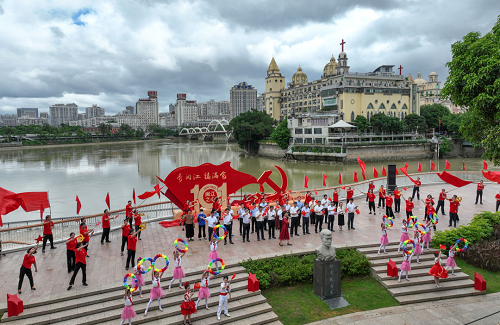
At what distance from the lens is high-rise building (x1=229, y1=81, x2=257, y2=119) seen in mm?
172625

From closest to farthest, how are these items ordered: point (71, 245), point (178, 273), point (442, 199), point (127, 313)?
point (127, 313) → point (178, 273) → point (71, 245) → point (442, 199)

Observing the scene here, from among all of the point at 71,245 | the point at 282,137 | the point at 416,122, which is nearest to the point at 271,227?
the point at 71,245

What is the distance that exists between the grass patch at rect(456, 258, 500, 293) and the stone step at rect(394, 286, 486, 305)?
480mm

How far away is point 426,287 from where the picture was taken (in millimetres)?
8719

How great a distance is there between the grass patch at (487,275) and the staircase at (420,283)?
1.22 ft

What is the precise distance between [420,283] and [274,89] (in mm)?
91421

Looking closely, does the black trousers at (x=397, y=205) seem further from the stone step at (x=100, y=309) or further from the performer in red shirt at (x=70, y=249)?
the performer in red shirt at (x=70, y=249)

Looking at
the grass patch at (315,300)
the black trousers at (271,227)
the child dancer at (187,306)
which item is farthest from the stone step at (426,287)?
the child dancer at (187,306)

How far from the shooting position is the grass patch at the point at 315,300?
24.9 feet

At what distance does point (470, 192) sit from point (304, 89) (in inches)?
2735

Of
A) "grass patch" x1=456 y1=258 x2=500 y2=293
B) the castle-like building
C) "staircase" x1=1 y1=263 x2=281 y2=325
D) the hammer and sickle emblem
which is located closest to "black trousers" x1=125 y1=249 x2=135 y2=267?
"staircase" x1=1 y1=263 x2=281 y2=325

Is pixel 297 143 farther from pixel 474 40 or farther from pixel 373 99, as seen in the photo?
pixel 474 40

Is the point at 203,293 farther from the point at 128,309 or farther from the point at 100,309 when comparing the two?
the point at 100,309

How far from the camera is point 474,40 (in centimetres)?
1100
